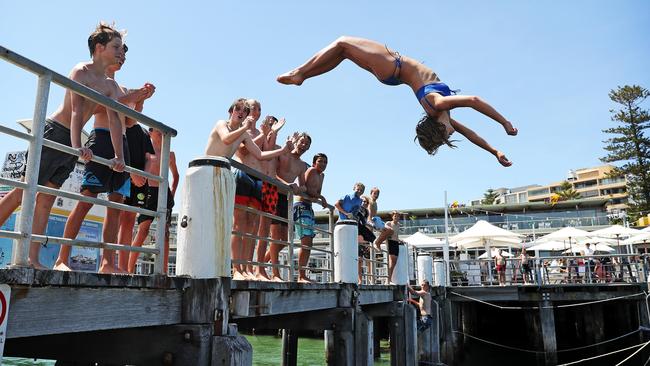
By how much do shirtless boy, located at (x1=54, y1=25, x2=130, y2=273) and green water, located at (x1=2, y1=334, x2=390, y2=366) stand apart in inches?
464

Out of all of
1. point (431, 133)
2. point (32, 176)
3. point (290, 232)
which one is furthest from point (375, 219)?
point (32, 176)

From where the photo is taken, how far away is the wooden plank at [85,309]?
2475 mm

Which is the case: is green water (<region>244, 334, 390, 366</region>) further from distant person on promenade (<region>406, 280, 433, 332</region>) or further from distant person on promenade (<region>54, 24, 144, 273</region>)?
distant person on promenade (<region>54, 24, 144, 273</region>)

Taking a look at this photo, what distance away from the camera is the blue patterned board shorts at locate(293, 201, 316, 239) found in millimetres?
6773

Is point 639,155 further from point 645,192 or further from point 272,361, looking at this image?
point 272,361

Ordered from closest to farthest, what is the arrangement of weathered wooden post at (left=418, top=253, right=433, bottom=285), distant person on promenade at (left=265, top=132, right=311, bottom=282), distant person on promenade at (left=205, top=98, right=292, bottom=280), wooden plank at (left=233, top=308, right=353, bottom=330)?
distant person on promenade at (left=205, top=98, right=292, bottom=280), distant person on promenade at (left=265, top=132, right=311, bottom=282), wooden plank at (left=233, top=308, right=353, bottom=330), weathered wooden post at (left=418, top=253, right=433, bottom=285)

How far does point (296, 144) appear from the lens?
6.75m

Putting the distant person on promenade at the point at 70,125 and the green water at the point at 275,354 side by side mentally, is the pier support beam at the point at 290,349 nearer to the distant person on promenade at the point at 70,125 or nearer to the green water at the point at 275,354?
the green water at the point at 275,354

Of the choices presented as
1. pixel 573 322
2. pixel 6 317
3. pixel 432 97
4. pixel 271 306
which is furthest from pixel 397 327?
pixel 573 322

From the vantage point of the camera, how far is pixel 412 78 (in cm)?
448

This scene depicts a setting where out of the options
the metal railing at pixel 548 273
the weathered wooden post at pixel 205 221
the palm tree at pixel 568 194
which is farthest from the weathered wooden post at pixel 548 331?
the palm tree at pixel 568 194

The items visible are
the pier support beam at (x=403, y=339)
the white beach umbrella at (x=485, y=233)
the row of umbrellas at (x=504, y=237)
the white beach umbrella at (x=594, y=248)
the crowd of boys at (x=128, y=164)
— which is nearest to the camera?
the crowd of boys at (x=128, y=164)

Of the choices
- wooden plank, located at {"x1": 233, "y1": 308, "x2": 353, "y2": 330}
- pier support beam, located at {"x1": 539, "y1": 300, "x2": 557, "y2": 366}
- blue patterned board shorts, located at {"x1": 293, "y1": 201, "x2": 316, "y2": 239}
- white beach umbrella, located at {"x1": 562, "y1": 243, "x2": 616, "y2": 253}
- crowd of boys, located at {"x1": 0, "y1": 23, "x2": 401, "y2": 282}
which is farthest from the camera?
white beach umbrella, located at {"x1": 562, "y1": 243, "x2": 616, "y2": 253}

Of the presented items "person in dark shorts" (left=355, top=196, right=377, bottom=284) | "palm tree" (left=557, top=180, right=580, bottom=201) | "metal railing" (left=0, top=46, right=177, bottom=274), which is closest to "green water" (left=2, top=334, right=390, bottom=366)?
"person in dark shorts" (left=355, top=196, right=377, bottom=284)
